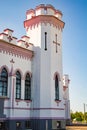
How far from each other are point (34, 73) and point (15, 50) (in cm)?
286

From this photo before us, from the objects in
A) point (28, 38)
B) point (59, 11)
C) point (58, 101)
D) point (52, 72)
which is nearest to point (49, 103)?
point (58, 101)

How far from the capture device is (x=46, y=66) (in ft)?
68.9

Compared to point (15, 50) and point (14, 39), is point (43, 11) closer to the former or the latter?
point (14, 39)

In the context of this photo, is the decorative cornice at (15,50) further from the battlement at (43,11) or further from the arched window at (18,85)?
the battlement at (43,11)

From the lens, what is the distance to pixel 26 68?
2072cm

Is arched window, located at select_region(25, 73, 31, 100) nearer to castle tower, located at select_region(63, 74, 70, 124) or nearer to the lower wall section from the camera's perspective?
the lower wall section

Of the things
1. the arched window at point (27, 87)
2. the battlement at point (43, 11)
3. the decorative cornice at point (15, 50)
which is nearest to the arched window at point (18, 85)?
the arched window at point (27, 87)

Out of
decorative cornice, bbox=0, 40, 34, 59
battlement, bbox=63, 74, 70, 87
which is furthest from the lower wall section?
battlement, bbox=63, 74, 70, 87

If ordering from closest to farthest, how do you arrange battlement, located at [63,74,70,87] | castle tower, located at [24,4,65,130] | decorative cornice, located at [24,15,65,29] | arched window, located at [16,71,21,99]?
arched window, located at [16,71,21,99], castle tower, located at [24,4,65,130], decorative cornice, located at [24,15,65,29], battlement, located at [63,74,70,87]

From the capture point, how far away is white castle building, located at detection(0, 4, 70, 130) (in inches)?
738

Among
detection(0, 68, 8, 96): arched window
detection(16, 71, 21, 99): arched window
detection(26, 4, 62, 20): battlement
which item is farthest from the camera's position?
detection(26, 4, 62, 20): battlement

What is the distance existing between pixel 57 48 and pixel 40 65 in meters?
2.66

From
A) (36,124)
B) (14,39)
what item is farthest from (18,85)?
(14,39)

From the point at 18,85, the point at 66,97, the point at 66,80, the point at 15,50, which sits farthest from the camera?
the point at 66,80
